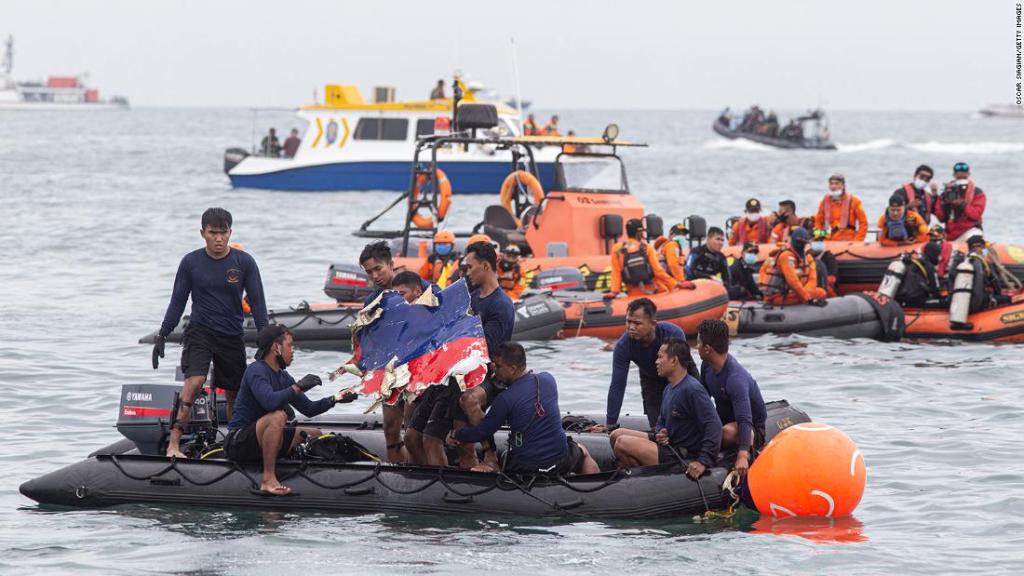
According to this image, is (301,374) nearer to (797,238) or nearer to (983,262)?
(797,238)

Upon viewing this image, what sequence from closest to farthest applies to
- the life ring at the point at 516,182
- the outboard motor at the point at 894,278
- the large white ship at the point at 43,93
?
the outboard motor at the point at 894,278, the life ring at the point at 516,182, the large white ship at the point at 43,93

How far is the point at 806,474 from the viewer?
8.83 metres

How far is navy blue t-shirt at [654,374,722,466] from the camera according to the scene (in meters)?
8.88

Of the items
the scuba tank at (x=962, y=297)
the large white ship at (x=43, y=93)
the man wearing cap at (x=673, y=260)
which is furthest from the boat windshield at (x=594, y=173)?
the large white ship at (x=43, y=93)

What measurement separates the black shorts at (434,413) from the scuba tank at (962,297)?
28.5ft

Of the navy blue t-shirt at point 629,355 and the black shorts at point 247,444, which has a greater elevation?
the navy blue t-shirt at point 629,355

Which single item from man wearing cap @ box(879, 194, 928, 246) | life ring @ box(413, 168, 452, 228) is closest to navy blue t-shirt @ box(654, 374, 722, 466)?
man wearing cap @ box(879, 194, 928, 246)

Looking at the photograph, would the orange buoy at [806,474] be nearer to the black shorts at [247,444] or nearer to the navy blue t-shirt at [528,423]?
the navy blue t-shirt at [528,423]

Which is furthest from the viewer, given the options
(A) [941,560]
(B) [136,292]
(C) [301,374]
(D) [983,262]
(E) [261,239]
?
(E) [261,239]

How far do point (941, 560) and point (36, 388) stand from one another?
8.81 metres

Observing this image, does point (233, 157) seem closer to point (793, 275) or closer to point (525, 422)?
point (793, 275)

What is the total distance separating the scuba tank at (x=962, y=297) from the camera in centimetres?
1598

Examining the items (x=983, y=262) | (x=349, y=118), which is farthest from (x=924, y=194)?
(x=349, y=118)

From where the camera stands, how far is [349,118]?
36.1 meters
